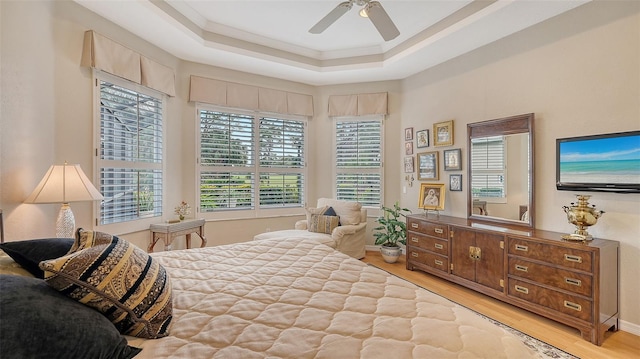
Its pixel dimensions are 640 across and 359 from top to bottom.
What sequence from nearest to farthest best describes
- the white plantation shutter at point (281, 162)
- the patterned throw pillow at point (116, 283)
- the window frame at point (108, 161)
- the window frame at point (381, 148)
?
the patterned throw pillow at point (116, 283)
the window frame at point (108, 161)
the white plantation shutter at point (281, 162)
the window frame at point (381, 148)

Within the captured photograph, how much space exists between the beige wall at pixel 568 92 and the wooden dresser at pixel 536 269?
18 cm

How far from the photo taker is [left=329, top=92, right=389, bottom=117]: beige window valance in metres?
4.89

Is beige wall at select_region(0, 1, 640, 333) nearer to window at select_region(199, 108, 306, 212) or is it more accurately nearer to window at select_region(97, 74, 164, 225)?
window at select_region(97, 74, 164, 225)

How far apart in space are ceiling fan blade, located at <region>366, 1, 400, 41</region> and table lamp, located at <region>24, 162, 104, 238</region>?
9.16ft

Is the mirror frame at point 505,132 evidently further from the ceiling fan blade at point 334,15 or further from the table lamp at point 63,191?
the table lamp at point 63,191

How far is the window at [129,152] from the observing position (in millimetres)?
3148

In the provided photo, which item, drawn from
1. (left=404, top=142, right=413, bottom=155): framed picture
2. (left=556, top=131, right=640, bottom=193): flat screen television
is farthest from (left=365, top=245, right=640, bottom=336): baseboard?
(left=404, top=142, right=413, bottom=155): framed picture

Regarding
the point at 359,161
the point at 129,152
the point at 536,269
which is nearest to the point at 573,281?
the point at 536,269

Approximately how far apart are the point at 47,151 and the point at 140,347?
2477mm

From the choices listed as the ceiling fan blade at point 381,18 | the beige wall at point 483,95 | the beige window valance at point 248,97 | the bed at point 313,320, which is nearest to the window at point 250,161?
the beige window valance at point 248,97

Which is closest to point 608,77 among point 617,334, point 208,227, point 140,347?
point 617,334

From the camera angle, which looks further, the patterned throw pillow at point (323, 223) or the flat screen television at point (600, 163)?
the patterned throw pillow at point (323, 223)

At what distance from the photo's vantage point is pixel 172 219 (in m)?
3.95

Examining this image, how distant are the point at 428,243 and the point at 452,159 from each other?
3.90 ft
